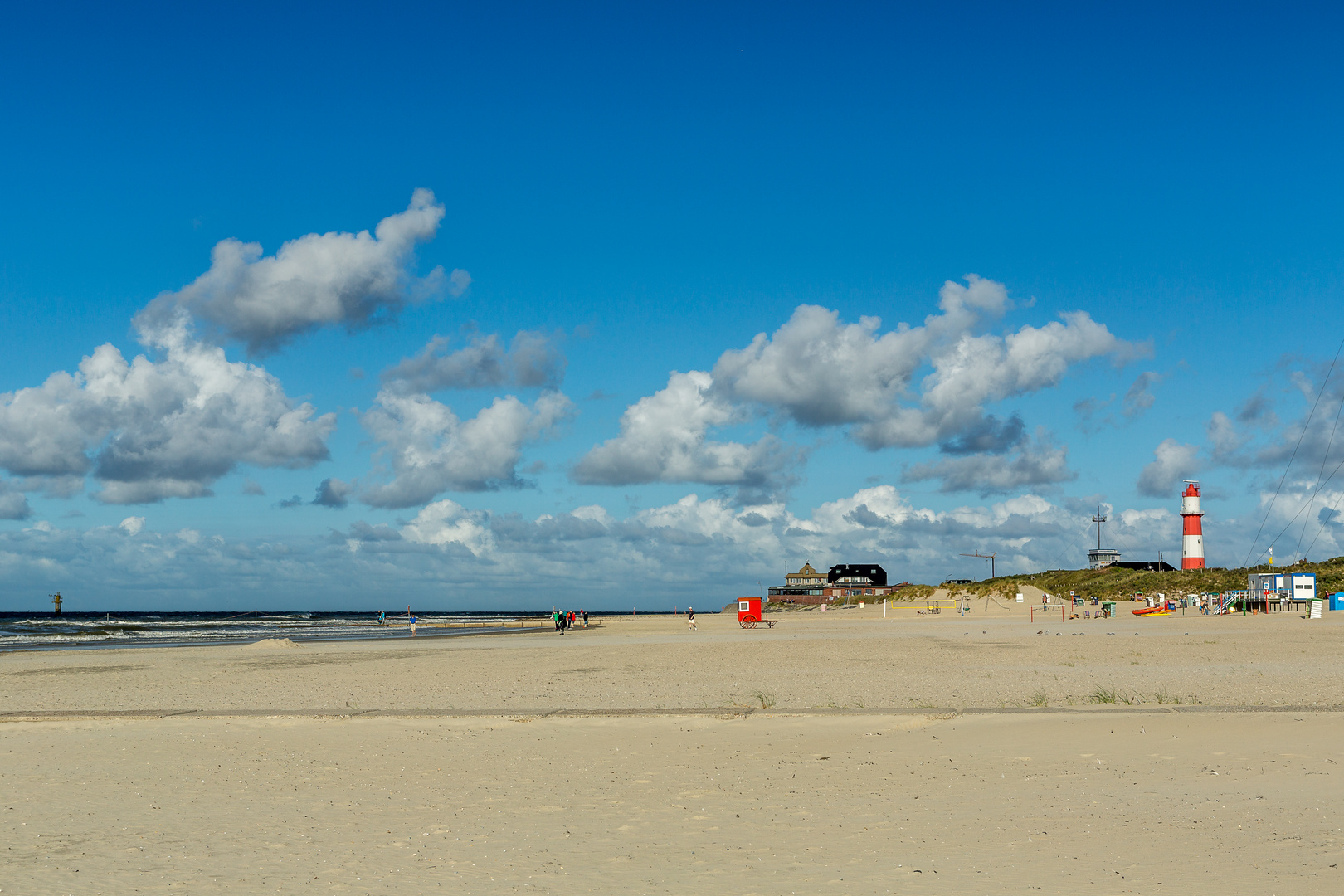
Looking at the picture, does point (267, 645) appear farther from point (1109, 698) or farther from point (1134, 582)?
point (1134, 582)

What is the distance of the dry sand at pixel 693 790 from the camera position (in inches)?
254

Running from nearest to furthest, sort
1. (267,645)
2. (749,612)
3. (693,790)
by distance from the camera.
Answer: (693,790), (267,645), (749,612)

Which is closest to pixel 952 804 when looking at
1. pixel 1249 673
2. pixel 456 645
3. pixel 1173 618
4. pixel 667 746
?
pixel 667 746

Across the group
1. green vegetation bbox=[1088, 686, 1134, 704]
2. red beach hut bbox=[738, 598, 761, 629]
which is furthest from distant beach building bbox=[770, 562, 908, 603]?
green vegetation bbox=[1088, 686, 1134, 704]

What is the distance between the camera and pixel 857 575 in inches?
6565

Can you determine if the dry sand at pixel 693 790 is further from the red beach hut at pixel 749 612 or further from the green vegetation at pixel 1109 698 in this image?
the red beach hut at pixel 749 612

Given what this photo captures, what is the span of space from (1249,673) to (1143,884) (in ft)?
50.4

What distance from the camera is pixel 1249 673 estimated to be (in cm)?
1878

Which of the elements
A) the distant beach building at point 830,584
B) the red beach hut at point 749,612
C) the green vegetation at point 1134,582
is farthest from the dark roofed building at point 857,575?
the red beach hut at point 749,612

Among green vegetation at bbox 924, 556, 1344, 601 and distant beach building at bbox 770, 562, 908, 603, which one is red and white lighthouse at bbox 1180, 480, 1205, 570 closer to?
green vegetation at bbox 924, 556, 1344, 601

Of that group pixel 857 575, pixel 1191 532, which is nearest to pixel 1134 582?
pixel 1191 532

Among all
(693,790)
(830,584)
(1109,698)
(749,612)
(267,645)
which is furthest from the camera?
(830,584)

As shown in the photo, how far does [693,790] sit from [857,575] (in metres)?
162

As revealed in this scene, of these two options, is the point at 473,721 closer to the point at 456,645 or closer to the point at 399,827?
the point at 399,827
